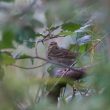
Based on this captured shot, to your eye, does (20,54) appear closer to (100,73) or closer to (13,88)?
(13,88)

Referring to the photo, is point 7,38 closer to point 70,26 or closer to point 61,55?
point 70,26

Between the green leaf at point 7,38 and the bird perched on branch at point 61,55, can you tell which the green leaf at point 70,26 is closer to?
the bird perched on branch at point 61,55

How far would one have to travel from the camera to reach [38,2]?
36.9 inches

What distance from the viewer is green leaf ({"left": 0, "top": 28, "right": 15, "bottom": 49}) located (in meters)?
0.83

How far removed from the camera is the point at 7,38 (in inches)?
34.9

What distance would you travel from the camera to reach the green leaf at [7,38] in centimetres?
83

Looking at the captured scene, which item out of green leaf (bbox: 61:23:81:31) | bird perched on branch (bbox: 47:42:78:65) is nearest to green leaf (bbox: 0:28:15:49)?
green leaf (bbox: 61:23:81:31)

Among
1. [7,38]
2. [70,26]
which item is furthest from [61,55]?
[7,38]

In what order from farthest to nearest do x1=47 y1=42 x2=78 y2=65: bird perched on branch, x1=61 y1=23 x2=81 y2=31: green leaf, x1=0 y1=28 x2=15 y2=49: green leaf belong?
x1=47 y1=42 x2=78 y2=65: bird perched on branch < x1=61 y1=23 x2=81 y2=31: green leaf < x1=0 y1=28 x2=15 y2=49: green leaf

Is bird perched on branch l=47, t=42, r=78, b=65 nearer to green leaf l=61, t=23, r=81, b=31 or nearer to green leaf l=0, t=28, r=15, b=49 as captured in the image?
green leaf l=61, t=23, r=81, b=31

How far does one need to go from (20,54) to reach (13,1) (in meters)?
0.45

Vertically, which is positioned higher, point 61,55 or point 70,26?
point 70,26

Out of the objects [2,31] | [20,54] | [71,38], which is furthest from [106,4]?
[71,38]

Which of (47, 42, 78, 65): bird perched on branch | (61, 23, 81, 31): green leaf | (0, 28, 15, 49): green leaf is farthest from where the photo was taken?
(47, 42, 78, 65): bird perched on branch
